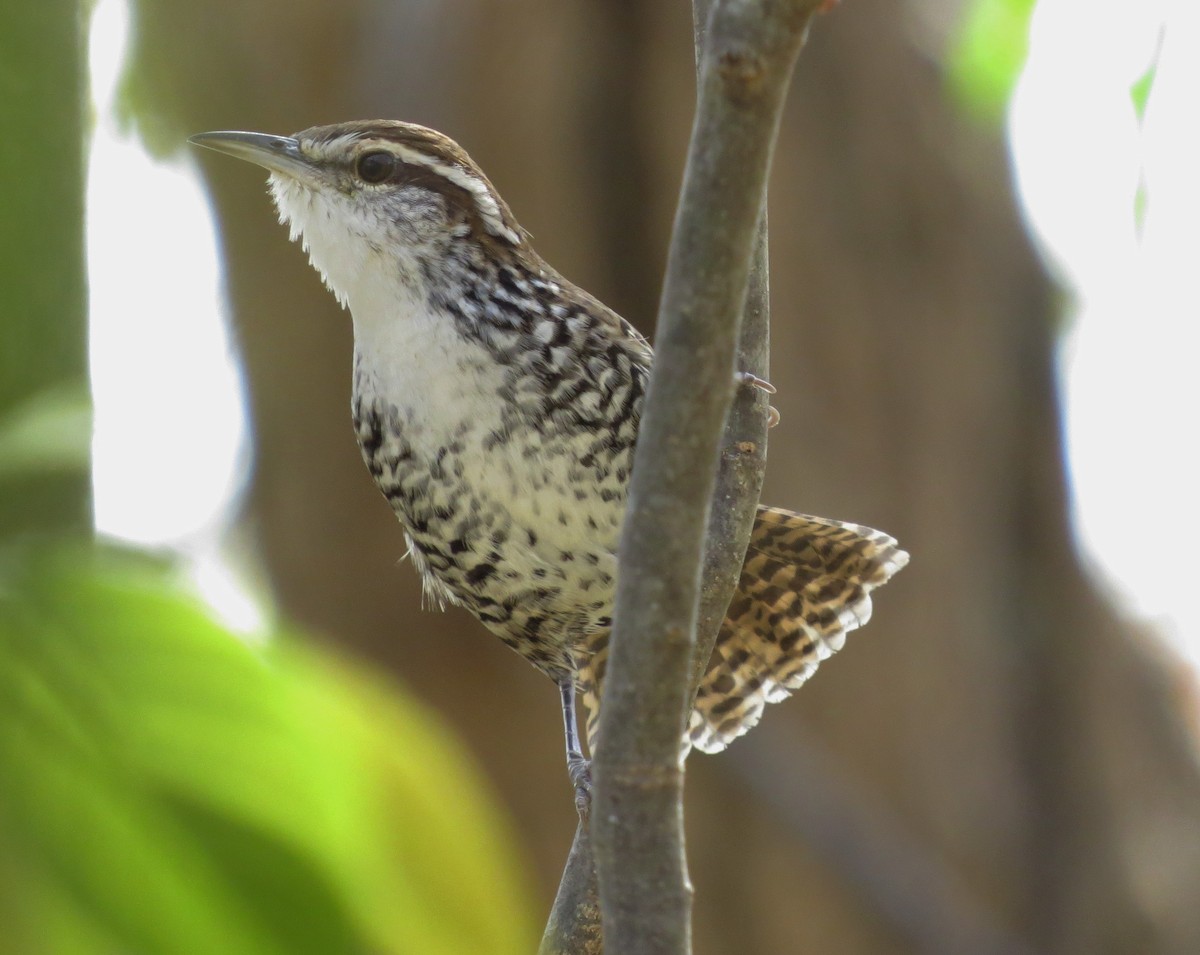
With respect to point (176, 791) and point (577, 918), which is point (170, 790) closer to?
point (176, 791)

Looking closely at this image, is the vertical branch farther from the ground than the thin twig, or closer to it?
farther from the ground

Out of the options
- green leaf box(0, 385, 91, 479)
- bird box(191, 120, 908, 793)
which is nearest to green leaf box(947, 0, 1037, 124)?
bird box(191, 120, 908, 793)

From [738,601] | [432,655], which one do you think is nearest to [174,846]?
[738,601]

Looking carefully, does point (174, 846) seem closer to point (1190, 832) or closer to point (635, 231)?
point (635, 231)

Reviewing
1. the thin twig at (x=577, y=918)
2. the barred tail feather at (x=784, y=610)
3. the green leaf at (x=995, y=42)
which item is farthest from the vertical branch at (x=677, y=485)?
the barred tail feather at (x=784, y=610)

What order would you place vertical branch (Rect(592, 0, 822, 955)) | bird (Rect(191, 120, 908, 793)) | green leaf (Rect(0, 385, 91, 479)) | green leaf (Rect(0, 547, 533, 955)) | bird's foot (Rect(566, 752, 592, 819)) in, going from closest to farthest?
green leaf (Rect(0, 547, 533, 955))
green leaf (Rect(0, 385, 91, 479))
vertical branch (Rect(592, 0, 822, 955))
bird's foot (Rect(566, 752, 592, 819))
bird (Rect(191, 120, 908, 793))

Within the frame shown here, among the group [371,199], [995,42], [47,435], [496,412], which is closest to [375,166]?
[371,199]

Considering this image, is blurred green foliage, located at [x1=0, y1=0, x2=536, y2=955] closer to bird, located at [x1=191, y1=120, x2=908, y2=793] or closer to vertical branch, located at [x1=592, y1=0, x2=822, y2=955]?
vertical branch, located at [x1=592, y1=0, x2=822, y2=955]

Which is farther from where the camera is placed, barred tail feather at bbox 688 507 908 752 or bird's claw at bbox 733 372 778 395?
barred tail feather at bbox 688 507 908 752
